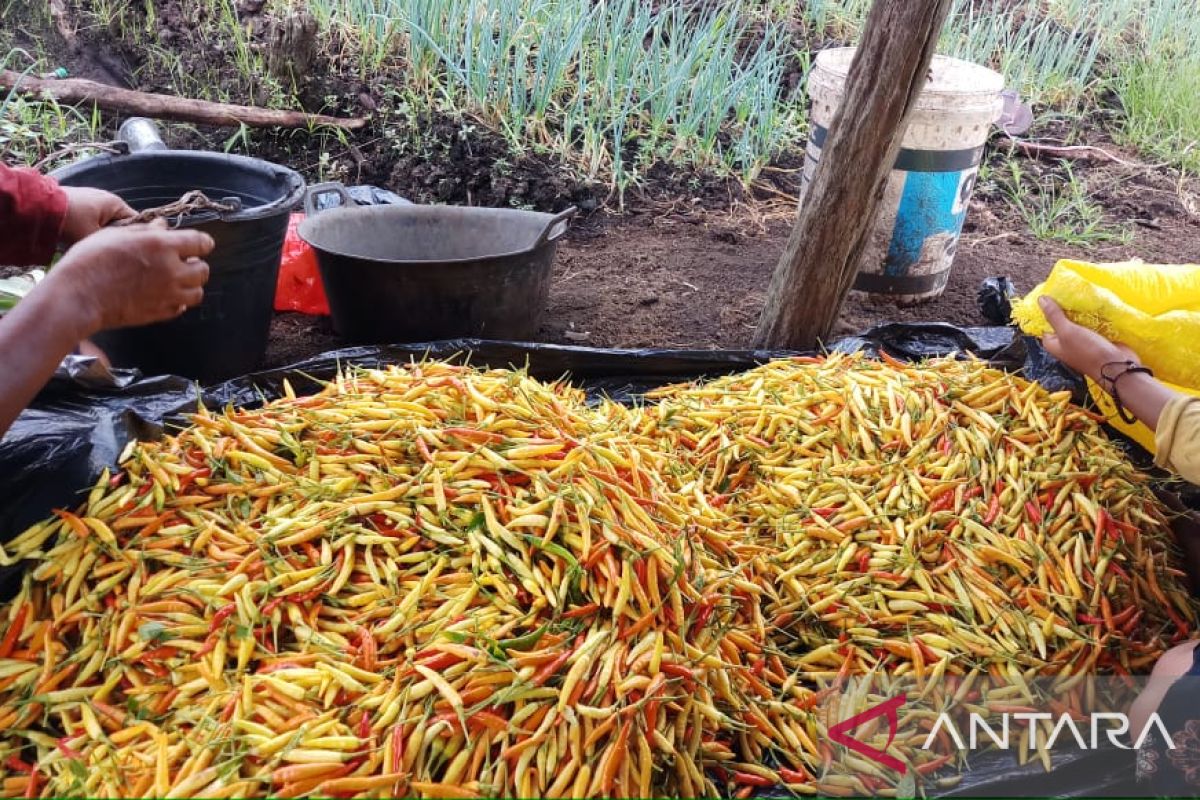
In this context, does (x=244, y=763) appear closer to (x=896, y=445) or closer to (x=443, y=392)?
(x=443, y=392)

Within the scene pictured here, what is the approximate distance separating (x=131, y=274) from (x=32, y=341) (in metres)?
0.19

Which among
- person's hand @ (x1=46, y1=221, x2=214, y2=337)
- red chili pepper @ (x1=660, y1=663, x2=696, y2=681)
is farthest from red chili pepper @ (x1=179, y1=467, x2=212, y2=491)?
red chili pepper @ (x1=660, y1=663, x2=696, y2=681)

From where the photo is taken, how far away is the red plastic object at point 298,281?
3.56 meters

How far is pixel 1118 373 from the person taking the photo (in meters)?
2.12

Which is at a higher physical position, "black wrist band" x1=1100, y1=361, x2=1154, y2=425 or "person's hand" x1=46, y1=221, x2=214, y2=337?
"person's hand" x1=46, y1=221, x2=214, y2=337

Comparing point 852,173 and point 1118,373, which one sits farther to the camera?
point 852,173

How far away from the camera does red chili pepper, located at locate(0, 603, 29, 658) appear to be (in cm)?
150

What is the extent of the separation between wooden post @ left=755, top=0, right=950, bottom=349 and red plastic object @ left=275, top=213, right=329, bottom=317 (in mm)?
1683

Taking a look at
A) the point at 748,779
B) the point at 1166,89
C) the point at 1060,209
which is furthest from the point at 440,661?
the point at 1166,89

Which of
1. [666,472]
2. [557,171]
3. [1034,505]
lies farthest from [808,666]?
[557,171]

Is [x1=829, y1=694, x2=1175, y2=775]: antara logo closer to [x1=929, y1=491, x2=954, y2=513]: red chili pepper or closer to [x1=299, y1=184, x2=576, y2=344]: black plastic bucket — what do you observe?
[x1=929, y1=491, x2=954, y2=513]: red chili pepper

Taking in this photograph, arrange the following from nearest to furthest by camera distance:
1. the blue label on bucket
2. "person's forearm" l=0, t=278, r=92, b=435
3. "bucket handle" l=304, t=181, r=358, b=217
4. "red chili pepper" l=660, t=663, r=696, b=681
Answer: "person's forearm" l=0, t=278, r=92, b=435 → "red chili pepper" l=660, t=663, r=696, b=681 → "bucket handle" l=304, t=181, r=358, b=217 → the blue label on bucket

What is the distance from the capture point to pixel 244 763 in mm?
1300

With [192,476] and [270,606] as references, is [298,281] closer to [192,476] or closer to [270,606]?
[192,476]
